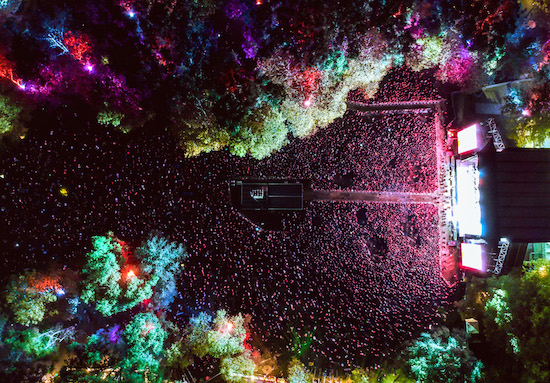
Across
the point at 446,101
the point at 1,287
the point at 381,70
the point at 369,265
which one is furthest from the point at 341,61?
the point at 1,287

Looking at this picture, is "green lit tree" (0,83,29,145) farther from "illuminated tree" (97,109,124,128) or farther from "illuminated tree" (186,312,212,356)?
"illuminated tree" (186,312,212,356)

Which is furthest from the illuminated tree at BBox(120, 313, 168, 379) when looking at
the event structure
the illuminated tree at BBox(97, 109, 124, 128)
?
the event structure

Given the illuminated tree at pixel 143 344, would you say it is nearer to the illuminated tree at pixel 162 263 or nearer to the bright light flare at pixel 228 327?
the illuminated tree at pixel 162 263

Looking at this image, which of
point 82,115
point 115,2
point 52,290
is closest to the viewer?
point 115,2

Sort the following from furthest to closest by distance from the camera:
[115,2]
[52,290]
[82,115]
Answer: [82,115], [52,290], [115,2]

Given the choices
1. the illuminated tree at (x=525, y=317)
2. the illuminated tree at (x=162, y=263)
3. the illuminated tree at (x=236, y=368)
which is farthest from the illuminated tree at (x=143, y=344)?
the illuminated tree at (x=525, y=317)

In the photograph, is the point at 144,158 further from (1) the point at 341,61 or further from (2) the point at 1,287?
(1) the point at 341,61

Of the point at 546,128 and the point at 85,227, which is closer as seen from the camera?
the point at 546,128

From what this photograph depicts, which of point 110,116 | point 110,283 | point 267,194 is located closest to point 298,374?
point 267,194
